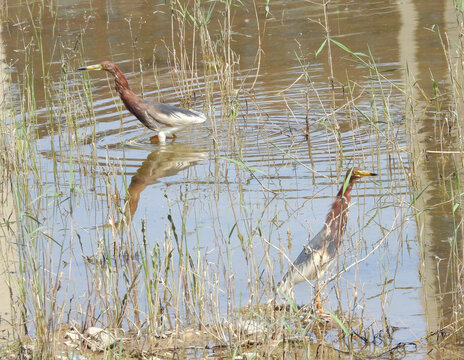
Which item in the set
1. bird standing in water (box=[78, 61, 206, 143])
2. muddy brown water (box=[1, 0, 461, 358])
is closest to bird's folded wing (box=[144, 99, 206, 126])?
bird standing in water (box=[78, 61, 206, 143])

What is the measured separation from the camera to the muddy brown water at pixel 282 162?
5.24 metres

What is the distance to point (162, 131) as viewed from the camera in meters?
8.81

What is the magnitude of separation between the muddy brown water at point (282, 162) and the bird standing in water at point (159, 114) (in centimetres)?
18

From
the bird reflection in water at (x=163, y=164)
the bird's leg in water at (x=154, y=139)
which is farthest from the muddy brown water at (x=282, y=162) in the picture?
the bird's leg in water at (x=154, y=139)

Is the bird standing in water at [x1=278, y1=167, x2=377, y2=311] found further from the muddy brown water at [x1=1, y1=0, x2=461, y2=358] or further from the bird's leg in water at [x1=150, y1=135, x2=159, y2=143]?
the bird's leg in water at [x1=150, y1=135, x2=159, y2=143]

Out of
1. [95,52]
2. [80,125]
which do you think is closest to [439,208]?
[80,125]

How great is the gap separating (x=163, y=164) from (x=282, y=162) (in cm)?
113

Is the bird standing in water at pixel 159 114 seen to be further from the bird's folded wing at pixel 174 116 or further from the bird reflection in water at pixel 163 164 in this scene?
the bird reflection in water at pixel 163 164

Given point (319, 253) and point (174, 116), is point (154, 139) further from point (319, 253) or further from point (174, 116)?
point (319, 253)

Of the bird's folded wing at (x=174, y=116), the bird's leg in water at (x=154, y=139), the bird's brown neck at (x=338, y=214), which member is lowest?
the bird's brown neck at (x=338, y=214)

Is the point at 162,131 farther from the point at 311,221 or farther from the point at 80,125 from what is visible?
the point at 311,221

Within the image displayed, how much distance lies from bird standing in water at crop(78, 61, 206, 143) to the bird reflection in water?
0.19 metres

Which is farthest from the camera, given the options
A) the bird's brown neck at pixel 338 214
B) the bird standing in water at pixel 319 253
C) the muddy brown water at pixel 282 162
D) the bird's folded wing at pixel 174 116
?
the bird's folded wing at pixel 174 116

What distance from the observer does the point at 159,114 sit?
866 cm
